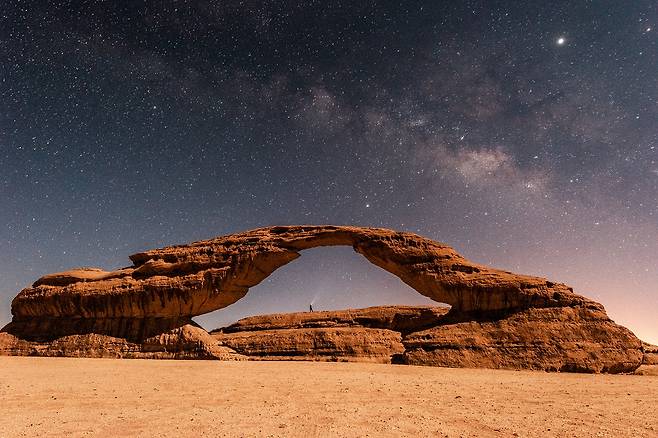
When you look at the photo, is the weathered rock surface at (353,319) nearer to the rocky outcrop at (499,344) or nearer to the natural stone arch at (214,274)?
the rocky outcrop at (499,344)

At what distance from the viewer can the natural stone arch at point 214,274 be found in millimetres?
25266

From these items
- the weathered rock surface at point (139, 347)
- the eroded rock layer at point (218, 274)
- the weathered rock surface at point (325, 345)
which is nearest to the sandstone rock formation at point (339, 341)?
the weathered rock surface at point (325, 345)

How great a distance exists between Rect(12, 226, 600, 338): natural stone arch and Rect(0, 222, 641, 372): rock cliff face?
8 cm

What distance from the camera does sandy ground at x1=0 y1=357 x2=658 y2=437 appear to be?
631 cm

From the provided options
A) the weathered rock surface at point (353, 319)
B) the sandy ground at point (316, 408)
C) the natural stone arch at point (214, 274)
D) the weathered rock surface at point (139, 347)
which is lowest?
the weathered rock surface at point (139, 347)

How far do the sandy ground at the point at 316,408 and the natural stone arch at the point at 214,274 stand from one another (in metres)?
12.6

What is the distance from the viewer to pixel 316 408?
26.6 ft

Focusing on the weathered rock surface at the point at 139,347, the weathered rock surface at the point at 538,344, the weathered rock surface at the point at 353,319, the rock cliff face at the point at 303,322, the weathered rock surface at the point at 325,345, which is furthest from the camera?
the weathered rock surface at the point at 353,319

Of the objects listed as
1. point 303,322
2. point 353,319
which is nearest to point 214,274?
point 303,322

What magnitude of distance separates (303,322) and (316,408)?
23.7m

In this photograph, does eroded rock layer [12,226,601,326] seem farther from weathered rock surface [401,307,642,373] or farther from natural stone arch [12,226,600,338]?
weathered rock surface [401,307,642,373]

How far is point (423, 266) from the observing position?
25078 mm

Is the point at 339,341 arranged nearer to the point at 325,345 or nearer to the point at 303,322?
the point at 325,345

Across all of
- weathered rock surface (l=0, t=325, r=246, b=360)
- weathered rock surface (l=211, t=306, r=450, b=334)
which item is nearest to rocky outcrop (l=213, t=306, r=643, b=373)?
weathered rock surface (l=0, t=325, r=246, b=360)
